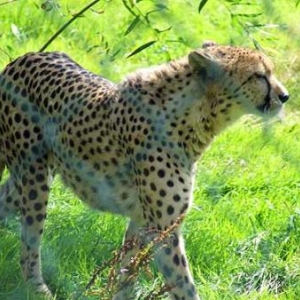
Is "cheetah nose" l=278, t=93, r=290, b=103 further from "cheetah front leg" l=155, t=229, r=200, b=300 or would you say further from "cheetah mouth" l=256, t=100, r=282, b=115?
"cheetah front leg" l=155, t=229, r=200, b=300

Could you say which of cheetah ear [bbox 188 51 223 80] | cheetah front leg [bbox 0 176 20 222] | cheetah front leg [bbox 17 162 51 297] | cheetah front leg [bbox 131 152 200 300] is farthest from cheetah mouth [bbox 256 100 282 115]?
cheetah front leg [bbox 0 176 20 222]

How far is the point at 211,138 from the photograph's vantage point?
12.3ft

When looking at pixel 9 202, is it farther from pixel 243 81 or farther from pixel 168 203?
pixel 243 81

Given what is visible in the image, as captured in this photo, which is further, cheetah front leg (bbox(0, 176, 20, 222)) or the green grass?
cheetah front leg (bbox(0, 176, 20, 222))

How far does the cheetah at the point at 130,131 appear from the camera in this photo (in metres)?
3.62

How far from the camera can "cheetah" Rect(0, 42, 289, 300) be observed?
3.62 m

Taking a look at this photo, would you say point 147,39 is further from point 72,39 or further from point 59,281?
point 59,281

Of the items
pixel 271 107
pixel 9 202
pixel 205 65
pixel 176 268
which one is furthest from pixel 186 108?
pixel 9 202

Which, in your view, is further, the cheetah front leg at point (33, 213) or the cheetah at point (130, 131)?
the cheetah front leg at point (33, 213)

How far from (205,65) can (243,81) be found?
135 mm

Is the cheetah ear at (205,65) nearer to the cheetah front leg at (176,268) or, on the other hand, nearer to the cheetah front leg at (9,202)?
the cheetah front leg at (176,268)

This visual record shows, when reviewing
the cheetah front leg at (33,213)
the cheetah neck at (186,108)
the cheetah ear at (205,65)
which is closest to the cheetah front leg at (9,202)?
the cheetah front leg at (33,213)

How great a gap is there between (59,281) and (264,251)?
0.76m

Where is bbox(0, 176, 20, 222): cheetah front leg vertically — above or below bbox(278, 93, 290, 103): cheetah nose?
below
